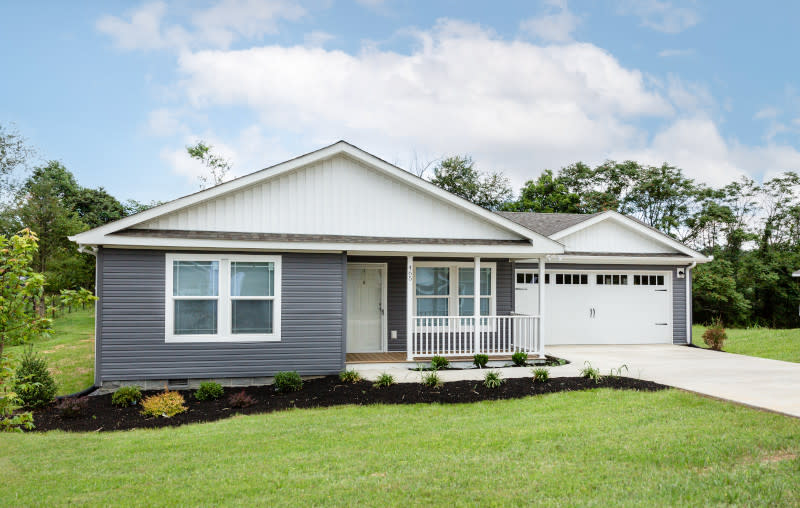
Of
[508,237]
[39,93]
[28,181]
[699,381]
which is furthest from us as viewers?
[28,181]

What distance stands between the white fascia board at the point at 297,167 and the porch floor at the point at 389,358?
283cm

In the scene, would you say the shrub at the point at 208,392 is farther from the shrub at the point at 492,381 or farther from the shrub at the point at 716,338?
the shrub at the point at 716,338

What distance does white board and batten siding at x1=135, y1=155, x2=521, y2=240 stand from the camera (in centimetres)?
1055

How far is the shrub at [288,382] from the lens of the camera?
9.95 metres

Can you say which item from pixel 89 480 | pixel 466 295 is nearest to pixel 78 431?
pixel 89 480

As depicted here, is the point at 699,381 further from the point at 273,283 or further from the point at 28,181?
the point at 28,181

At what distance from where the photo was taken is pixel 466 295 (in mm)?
13344

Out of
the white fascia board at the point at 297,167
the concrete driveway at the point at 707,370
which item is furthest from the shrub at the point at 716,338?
the white fascia board at the point at 297,167

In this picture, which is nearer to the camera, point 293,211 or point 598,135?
point 293,211

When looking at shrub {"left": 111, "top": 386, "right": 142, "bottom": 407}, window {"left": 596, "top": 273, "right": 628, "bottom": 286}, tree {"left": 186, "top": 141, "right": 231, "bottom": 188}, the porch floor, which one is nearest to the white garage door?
window {"left": 596, "top": 273, "right": 628, "bottom": 286}

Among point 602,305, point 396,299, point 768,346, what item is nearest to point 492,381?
point 396,299

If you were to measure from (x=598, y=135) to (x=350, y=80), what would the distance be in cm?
1710

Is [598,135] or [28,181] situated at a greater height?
[598,135]

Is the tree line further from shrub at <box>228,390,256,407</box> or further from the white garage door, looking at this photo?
shrub at <box>228,390,256,407</box>
